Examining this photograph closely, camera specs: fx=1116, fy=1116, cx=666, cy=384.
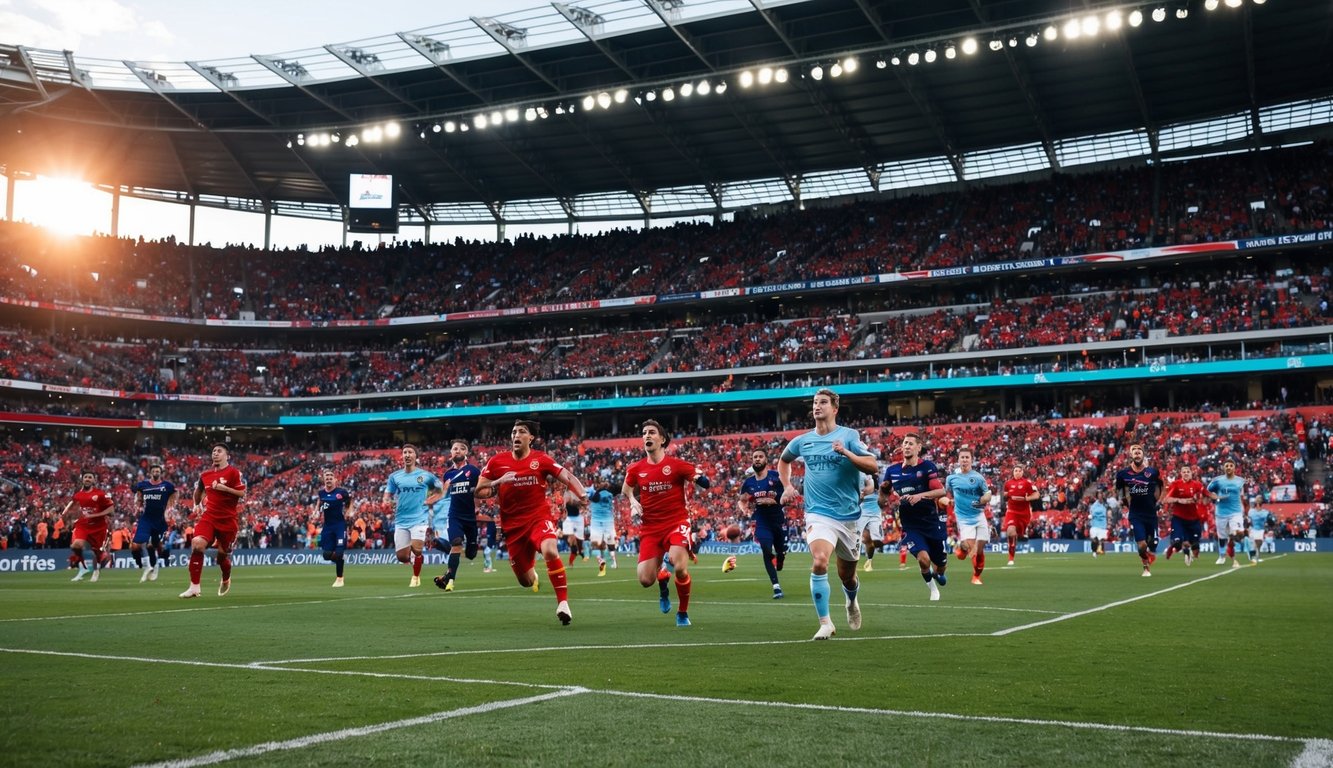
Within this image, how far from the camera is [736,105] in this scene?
199 feet

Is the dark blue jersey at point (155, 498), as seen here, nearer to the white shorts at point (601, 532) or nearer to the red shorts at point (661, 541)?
the white shorts at point (601, 532)

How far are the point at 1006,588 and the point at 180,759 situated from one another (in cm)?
1695

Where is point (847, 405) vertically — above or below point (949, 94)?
below

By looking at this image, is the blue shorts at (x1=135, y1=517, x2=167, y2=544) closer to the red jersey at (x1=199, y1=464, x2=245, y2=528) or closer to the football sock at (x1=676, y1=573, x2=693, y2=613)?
the red jersey at (x1=199, y1=464, x2=245, y2=528)

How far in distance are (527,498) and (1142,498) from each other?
15.4m

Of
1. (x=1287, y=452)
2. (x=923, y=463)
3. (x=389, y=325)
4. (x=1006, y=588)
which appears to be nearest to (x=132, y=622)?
(x=923, y=463)

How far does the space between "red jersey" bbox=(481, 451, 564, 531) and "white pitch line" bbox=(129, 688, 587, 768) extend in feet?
19.8

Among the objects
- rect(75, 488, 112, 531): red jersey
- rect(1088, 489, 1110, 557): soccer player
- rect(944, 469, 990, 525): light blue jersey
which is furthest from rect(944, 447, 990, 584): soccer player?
rect(1088, 489, 1110, 557): soccer player

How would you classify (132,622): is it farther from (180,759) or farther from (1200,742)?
(1200,742)

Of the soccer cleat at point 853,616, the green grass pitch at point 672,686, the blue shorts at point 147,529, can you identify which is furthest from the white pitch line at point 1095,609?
the blue shorts at point 147,529

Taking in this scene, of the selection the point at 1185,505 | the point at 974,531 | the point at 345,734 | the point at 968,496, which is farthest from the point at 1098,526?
the point at 345,734

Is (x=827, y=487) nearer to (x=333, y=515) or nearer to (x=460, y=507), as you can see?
(x=460, y=507)

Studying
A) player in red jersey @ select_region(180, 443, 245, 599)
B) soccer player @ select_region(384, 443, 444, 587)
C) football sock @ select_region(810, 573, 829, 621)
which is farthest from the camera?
soccer player @ select_region(384, 443, 444, 587)

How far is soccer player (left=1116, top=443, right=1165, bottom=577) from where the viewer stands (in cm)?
2350
